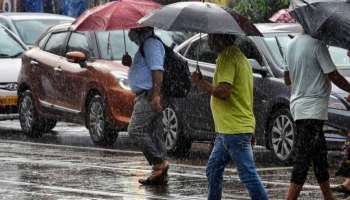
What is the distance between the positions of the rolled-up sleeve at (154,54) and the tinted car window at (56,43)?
601cm

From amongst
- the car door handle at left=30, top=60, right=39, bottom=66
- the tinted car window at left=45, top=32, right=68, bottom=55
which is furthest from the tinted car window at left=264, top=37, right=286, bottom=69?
the car door handle at left=30, top=60, right=39, bottom=66

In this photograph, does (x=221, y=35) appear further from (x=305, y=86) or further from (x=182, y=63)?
(x=182, y=63)

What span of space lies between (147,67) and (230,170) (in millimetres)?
2096

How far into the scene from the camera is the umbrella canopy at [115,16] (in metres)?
12.4

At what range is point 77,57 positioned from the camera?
1648cm

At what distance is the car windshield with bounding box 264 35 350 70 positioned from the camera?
14477 mm

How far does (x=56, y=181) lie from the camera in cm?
1227

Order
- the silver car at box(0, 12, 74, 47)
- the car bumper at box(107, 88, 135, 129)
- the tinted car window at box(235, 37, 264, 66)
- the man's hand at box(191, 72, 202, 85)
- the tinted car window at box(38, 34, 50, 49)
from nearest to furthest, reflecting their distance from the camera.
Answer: the man's hand at box(191, 72, 202, 85)
the tinted car window at box(235, 37, 264, 66)
the car bumper at box(107, 88, 135, 129)
the tinted car window at box(38, 34, 50, 49)
the silver car at box(0, 12, 74, 47)

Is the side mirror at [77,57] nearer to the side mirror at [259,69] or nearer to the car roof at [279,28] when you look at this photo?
the car roof at [279,28]

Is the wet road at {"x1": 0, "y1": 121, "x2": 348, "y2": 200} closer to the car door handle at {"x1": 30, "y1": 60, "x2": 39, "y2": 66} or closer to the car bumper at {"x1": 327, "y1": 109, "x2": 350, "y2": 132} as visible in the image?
the car bumper at {"x1": 327, "y1": 109, "x2": 350, "y2": 132}

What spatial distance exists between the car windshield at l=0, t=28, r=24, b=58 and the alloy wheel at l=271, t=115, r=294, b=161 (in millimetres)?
7130

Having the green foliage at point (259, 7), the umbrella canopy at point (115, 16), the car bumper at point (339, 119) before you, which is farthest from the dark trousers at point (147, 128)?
the green foliage at point (259, 7)

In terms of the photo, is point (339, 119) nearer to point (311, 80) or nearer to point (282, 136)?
point (282, 136)

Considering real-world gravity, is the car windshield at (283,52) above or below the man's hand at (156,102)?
below
